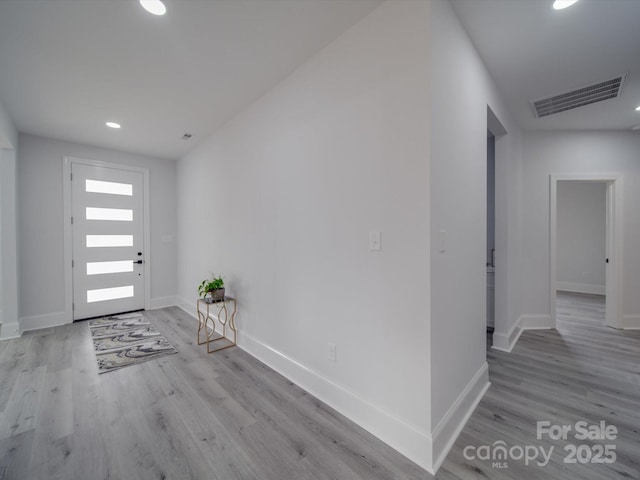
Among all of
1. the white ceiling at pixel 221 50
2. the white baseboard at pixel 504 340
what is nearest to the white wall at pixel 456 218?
the white ceiling at pixel 221 50

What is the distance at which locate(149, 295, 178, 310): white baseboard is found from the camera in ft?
15.8

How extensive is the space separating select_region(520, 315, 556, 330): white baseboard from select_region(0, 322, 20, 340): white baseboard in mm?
6759

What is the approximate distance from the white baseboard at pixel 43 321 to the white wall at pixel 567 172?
6.75 metres

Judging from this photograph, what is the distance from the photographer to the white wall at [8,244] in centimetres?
343

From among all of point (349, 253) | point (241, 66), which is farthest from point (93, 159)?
point (349, 253)

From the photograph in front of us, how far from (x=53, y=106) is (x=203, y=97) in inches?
67.8

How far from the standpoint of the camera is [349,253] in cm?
192

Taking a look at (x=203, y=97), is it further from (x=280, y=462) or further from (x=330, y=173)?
(x=280, y=462)

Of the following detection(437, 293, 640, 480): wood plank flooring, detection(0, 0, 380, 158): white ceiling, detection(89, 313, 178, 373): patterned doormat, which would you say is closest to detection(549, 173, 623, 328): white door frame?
detection(437, 293, 640, 480): wood plank flooring

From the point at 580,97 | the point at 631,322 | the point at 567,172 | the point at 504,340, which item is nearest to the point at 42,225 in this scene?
the point at 504,340

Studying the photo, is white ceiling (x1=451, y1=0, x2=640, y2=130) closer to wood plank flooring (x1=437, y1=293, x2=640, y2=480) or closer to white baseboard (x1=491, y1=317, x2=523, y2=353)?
white baseboard (x1=491, y1=317, x2=523, y2=353)

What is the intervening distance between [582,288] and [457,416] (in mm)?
6453

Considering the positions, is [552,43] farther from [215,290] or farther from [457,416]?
[215,290]

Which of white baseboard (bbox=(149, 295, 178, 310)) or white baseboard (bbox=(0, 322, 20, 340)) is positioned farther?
white baseboard (bbox=(149, 295, 178, 310))
